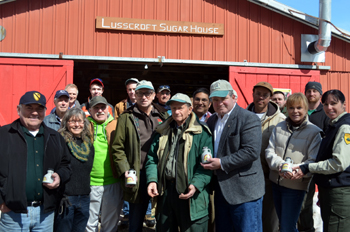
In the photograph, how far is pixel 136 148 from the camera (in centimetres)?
346

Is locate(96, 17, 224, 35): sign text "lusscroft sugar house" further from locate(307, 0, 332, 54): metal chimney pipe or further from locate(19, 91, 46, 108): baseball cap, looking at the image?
locate(19, 91, 46, 108): baseball cap

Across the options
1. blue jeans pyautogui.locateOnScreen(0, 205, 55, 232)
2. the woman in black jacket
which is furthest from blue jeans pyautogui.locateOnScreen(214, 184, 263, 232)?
blue jeans pyautogui.locateOnScreen(0, 205, 55, 232)

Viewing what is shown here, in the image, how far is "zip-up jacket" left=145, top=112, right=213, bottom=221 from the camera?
293 centimetres

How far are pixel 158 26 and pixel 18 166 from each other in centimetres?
502

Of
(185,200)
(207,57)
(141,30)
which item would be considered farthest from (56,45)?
(185,200)

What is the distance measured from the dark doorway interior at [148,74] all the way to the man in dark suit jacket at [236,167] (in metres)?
4.94

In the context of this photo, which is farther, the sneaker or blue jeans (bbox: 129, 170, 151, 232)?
the sneaker

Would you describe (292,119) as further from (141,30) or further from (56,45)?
(56,45)

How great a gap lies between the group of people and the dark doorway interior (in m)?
4.78

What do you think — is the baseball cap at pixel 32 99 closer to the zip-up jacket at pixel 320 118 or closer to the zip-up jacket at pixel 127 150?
the zip-up jacket at pixel 127 150

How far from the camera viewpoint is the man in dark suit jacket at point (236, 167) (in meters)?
2.89

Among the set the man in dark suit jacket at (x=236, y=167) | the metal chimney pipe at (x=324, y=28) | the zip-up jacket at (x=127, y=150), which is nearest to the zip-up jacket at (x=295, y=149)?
the man in dark suit jacket at (x=236, y=167)

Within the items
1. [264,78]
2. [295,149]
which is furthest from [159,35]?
[295,149]

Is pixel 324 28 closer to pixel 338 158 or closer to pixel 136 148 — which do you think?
pixel 338 158
